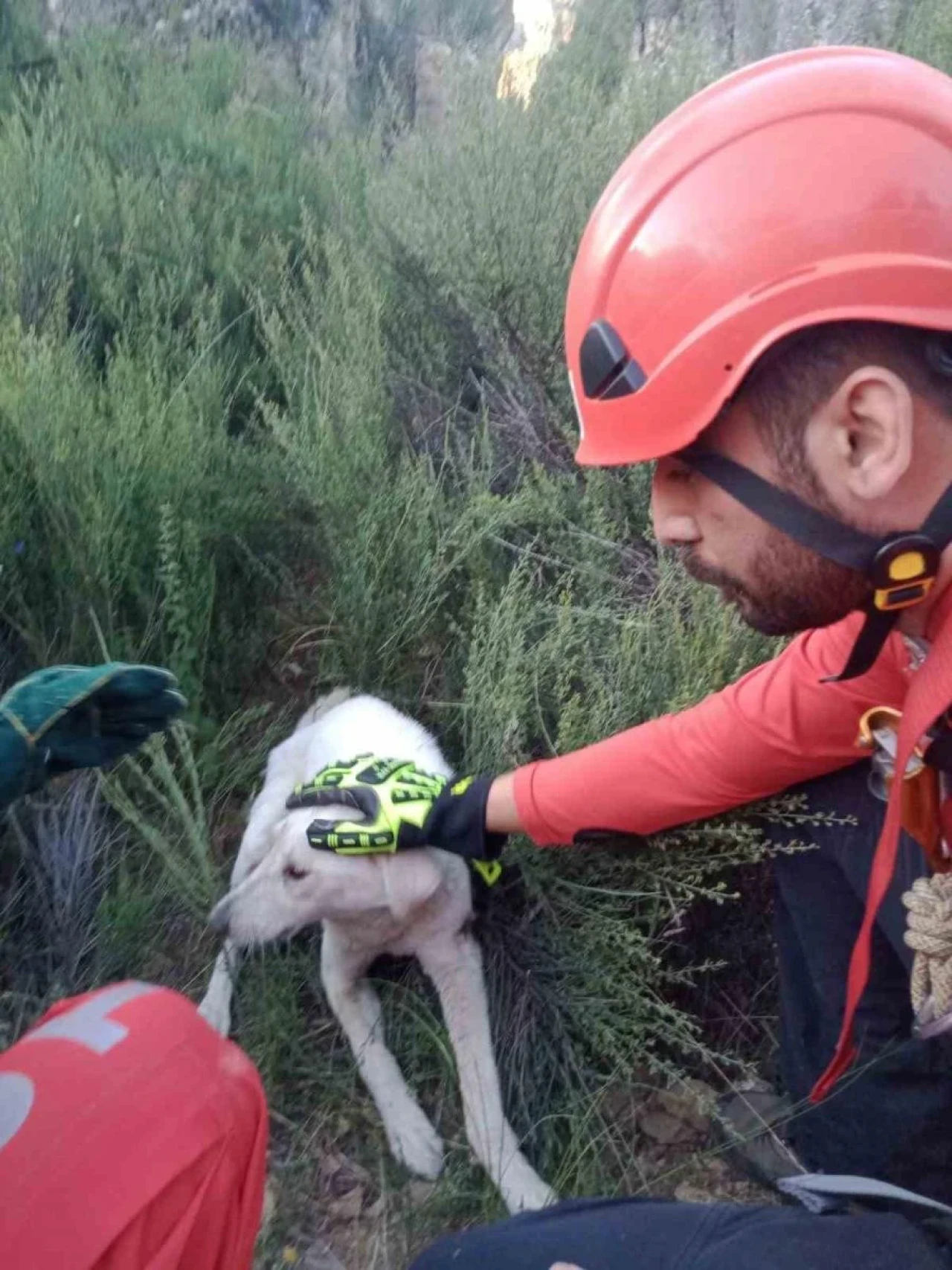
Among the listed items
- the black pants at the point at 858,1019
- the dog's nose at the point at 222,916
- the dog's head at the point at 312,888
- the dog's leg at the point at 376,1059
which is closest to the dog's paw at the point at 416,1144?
the dog's leg at the point at 376,1059

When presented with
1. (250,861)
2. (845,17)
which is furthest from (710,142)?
(845,17)

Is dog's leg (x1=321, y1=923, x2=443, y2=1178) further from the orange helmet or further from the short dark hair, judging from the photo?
the short dark hair

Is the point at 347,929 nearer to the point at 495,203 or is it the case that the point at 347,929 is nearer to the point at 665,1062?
the point at 665,1062

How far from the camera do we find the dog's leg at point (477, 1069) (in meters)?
1.99

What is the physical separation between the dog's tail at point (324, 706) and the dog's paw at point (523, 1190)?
113cm

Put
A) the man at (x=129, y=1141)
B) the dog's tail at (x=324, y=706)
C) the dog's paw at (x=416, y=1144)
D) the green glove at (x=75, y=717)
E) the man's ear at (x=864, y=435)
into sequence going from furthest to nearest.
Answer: the dog's tail at (x=324, y=706), the dog's paw at (x=416, y=1144), the green glove at (x=75, y=717), the man's ear at (x=864, y=435), the man at (x=129, y=1141)

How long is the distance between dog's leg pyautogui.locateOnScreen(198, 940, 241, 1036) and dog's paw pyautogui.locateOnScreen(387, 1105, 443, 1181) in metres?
0.43

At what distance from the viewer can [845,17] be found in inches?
177

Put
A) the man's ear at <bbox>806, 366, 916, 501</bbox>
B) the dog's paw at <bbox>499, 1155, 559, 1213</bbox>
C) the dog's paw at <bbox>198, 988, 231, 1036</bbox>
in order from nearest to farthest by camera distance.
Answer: the man's ear at <bbox>806, 366, 916, 501</bbox> → the dog's paw at <bbox>499, 1155, 559, 1213</bbox> → the dog's paw at <bbox>198, 988, 231, 1036</bbox>

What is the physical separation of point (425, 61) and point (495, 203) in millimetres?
5748

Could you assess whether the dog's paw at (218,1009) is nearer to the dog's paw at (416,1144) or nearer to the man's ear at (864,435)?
the dog's paw at (416,1144)

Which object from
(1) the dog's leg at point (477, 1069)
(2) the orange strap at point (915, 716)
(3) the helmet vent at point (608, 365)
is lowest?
(1) the dog's leg at point (477, 1069)

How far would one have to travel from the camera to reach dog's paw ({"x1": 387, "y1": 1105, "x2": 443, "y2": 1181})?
2.08 meters

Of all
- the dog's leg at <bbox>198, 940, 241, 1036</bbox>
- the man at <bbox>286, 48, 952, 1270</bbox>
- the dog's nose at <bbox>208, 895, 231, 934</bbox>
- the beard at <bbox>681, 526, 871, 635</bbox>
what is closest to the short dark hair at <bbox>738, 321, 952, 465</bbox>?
the man at <bbox>286, 48, 952, 1270</bbox>
